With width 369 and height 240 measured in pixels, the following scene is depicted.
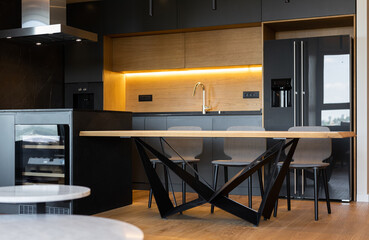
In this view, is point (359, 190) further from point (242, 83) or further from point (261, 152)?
point (242, 83)

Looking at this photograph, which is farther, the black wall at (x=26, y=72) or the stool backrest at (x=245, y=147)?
the black wall at (x=26, y=72)

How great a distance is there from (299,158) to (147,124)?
87.4 inches

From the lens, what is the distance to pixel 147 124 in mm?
6090

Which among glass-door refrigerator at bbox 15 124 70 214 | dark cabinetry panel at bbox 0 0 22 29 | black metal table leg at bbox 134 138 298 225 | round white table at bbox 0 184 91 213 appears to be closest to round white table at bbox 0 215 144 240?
round white table at bbox 0 184 91 213

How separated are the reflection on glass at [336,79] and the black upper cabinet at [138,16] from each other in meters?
2.00

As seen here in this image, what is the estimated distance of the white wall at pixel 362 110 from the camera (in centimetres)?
513

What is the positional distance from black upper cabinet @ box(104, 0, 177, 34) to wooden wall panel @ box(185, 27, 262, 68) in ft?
1.25

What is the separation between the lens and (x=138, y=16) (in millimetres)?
6391

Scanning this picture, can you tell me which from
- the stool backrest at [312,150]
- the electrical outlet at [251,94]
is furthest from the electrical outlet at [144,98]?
the stool backrest at [312,150]

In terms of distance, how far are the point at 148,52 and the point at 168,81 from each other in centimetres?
50

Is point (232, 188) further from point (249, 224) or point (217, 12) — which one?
point (217, 12)

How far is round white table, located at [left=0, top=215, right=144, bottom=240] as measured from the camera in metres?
1.43

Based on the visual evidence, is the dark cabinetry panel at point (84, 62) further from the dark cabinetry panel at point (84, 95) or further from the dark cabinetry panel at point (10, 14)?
the dark cabinetry panel at point (10, 14)

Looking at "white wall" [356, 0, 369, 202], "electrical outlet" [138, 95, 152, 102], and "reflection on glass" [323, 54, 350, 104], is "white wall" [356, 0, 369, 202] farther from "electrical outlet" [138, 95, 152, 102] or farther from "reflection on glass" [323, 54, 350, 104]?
"electrical outlet" [138, 95, 152, 102]
